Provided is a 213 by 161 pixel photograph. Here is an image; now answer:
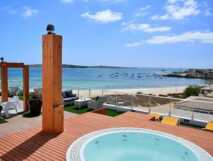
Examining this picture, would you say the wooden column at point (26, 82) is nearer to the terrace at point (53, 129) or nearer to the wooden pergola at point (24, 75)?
the wooden pergola at point (24, 75)

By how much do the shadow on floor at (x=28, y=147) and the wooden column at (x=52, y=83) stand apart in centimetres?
37

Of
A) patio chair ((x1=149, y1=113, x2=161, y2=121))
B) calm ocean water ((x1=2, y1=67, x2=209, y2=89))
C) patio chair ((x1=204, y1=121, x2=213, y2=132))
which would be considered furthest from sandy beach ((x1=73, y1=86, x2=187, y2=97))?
calm ocean water ((x1=2, y1=67, x2=209, y2=89))

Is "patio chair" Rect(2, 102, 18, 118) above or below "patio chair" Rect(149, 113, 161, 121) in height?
above

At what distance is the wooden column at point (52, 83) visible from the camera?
214 inches

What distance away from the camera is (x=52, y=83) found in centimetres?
560

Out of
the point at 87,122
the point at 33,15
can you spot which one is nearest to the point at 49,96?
the point at 87,122

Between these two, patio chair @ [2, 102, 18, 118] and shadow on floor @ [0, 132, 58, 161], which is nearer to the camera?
shadow on floor @ [0, 132, 58, 161]

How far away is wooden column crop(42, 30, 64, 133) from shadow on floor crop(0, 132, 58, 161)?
371 millimetres

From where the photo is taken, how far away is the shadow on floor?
423cm

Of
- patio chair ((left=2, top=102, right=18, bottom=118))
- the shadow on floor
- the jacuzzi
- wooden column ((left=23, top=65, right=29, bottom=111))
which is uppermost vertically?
wooden column ((left=23, top=65, right=29, bottom=111))

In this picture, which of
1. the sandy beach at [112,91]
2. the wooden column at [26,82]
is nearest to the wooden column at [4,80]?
the wooden column at [26,82]

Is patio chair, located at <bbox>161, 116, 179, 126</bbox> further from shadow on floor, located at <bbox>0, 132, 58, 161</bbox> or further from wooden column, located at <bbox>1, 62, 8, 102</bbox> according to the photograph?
wooden column, located at <bbox>1, 62, 8, 102</bbox>

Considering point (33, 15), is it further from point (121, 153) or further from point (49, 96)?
point (121, 153)

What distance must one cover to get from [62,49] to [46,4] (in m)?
3.25
